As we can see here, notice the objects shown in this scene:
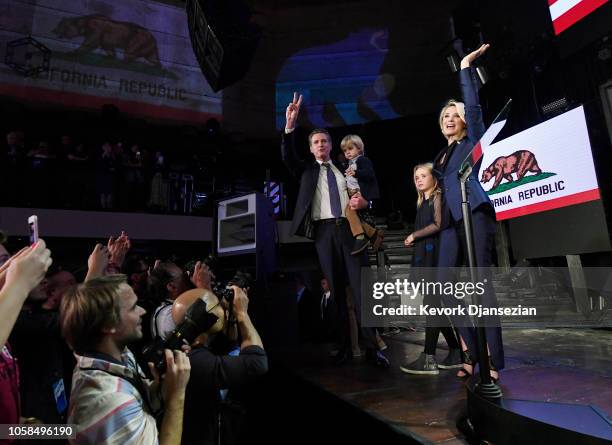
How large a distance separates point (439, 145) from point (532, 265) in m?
4.00

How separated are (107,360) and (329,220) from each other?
1.94 m

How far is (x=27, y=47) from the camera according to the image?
28.6 feet

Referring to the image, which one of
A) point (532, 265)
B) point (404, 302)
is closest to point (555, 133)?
point (532, 265)

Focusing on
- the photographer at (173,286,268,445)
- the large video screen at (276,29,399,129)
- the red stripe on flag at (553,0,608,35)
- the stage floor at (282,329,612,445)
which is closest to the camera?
the photographer at (173,286,268,445)

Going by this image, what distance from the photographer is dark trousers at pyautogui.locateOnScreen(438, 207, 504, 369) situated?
2031mm

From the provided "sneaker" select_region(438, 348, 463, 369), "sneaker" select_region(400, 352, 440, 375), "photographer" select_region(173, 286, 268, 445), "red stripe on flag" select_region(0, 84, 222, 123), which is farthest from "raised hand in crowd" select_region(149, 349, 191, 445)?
"red stripe on flag" select_region(0, 84, 222, 123)

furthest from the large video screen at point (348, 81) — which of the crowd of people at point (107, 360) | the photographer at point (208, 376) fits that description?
the photographer at point (208, 376)

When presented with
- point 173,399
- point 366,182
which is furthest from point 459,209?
point 173,399

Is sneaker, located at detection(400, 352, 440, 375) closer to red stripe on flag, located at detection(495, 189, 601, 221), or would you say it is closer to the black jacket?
the black jacket

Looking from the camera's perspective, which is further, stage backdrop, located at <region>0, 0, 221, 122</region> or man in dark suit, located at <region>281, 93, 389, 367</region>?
stage backdrop, located at <region>0, 0, 221, 122</region>

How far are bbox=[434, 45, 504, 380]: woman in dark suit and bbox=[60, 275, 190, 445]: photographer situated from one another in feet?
5.21

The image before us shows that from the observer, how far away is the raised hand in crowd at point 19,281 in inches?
34.0

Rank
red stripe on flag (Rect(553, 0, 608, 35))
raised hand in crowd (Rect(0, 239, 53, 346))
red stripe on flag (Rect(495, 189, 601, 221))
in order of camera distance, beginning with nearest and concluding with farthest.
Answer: raised hand in crowd (Rect(0, 239, 53, 346)), red stripe on flag (Rect(553, 0, 608, 35)), red stripe on flag (Rect(495, 189, 601, 221))

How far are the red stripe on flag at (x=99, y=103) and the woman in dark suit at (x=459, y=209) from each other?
385 inches
